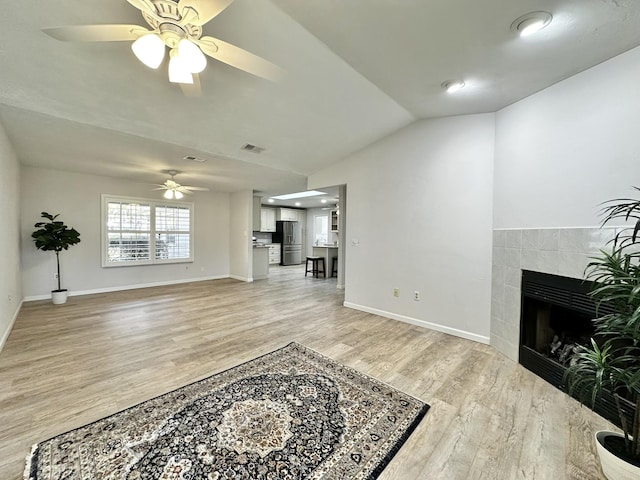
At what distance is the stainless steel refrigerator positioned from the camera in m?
10.6

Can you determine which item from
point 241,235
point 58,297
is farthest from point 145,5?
point 241,235

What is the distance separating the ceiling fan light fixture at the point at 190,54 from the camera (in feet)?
5.23

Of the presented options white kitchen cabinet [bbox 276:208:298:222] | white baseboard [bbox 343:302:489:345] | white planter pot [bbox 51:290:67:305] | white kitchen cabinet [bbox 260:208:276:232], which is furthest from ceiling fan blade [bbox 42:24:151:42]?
white kitchen cabinet [bbox 276:208:298:222]

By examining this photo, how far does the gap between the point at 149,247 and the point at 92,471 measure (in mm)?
5831

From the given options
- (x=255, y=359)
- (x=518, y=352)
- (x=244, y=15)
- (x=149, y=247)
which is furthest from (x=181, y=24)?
(x=149, y=247)

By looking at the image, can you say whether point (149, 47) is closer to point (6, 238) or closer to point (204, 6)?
point (204, 6)

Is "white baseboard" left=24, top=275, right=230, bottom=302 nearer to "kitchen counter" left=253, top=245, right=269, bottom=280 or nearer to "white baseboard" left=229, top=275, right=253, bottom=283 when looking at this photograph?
"white baseboard" left=229, top=275, right=253, bottom=283

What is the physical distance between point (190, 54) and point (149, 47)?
8.7 inches

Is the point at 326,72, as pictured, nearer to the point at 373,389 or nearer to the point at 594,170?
the point at 594,170

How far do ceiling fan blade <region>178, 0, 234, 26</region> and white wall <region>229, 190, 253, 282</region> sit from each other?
18.6ft

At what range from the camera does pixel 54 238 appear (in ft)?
15.3

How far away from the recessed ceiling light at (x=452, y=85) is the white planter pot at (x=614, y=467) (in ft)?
9.76

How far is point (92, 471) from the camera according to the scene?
4.67 ft

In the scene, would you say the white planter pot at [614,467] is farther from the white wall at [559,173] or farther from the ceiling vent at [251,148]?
the ceiling vent at [251,148]
